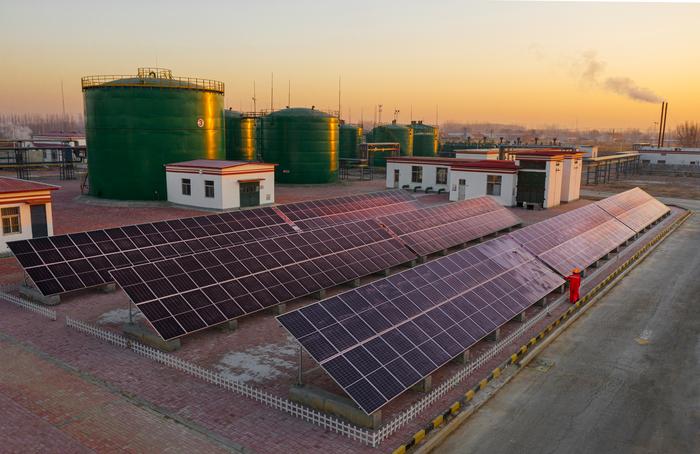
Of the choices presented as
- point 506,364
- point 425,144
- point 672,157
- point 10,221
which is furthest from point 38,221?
point 672,157

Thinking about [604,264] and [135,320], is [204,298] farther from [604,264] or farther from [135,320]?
[604,264]

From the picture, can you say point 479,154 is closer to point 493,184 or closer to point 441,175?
point 441,175

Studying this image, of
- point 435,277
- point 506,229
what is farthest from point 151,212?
point 435,277

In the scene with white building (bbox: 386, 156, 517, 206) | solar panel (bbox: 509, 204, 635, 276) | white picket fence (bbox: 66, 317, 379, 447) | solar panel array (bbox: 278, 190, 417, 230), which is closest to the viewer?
white picket fence (bbox: 66, 317, 379, 447)

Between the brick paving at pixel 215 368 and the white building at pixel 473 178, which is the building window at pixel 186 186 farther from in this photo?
the white building at pixel 473 178

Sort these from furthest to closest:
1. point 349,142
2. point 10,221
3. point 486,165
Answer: point 349,142 → point 486,165 → point 10,221

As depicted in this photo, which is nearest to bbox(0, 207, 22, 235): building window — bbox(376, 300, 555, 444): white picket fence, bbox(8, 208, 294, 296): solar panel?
bbox(8, 208, 294, 296): solar panel

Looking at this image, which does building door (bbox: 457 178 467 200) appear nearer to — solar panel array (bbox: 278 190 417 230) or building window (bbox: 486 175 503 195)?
building window (bbox: 486 175 503 195)
